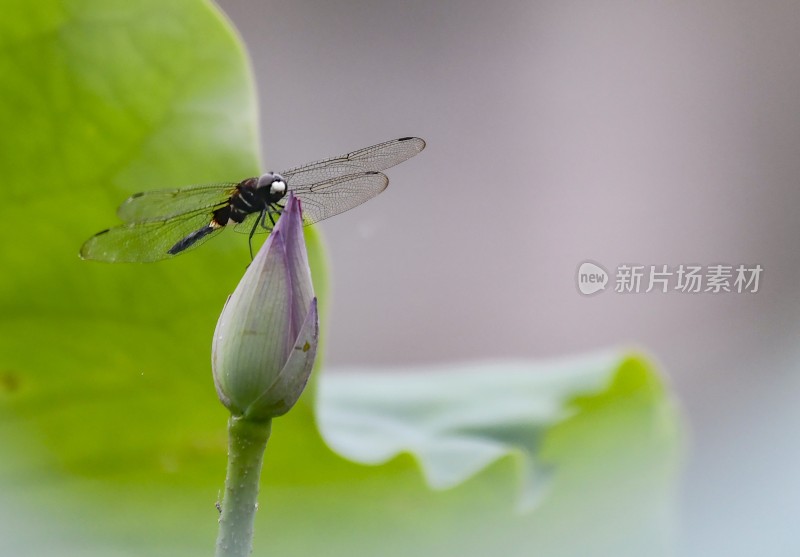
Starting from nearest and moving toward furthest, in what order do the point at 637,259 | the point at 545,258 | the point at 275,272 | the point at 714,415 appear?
the point at 275,272 → the point at 714,415 → the point at 637,259 → the point at 545,258

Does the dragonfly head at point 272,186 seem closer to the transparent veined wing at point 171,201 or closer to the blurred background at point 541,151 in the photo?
the transparent veined wing at point 171,201

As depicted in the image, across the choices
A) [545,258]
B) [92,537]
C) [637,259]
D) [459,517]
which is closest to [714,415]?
[637,259]

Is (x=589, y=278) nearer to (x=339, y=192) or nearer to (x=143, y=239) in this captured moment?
(x=339, y=192)

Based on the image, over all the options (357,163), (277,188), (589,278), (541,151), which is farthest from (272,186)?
(541,151)

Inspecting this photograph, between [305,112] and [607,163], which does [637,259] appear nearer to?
[607,163]

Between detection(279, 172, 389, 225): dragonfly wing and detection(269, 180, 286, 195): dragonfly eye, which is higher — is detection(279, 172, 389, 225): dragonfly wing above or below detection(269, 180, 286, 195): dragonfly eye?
above

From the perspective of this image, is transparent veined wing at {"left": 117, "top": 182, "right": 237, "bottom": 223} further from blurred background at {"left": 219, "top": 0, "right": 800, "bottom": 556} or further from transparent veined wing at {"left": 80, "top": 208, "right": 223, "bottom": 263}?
blurred background at {"left": 219, "top": 0, "right": 800, "bottom": 556}

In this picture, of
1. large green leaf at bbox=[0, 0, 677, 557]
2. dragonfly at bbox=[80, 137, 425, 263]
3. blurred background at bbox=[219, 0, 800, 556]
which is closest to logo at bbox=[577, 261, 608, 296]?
large green leaf at bbox=[0, 0, 677, 557]
